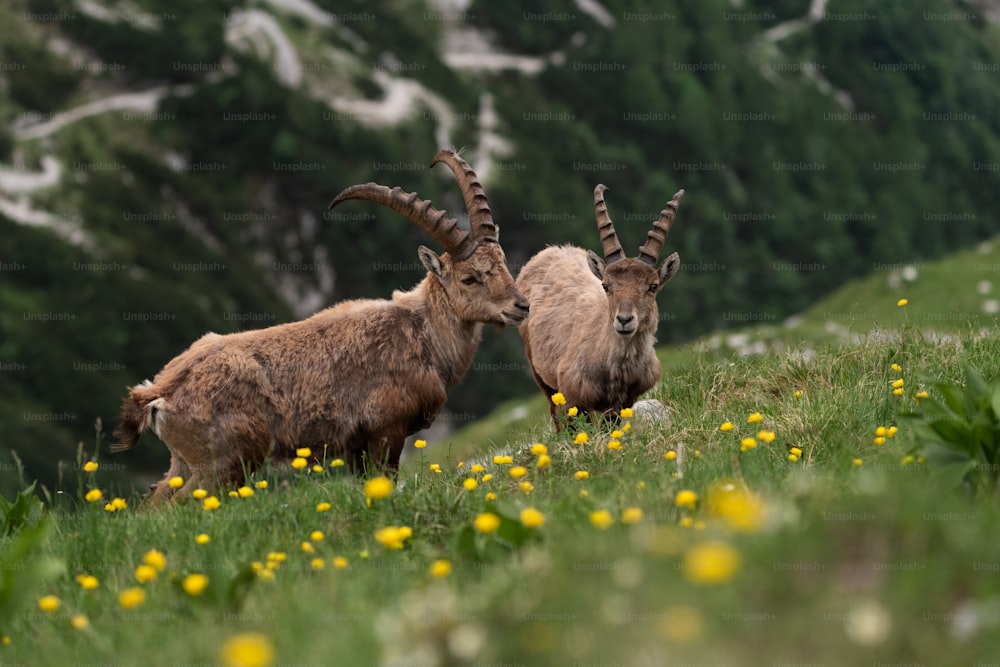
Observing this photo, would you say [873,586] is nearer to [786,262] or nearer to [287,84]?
[287,84]

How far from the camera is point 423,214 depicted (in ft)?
34.0

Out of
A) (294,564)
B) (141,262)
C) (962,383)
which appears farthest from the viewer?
(141,262)

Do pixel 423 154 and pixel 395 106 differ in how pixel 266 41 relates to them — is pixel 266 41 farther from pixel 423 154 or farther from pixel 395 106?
pixel 423 154

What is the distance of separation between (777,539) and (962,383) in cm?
557

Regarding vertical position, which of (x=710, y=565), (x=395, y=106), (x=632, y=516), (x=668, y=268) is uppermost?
(x=710, y=565)

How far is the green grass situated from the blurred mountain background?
44011 mm

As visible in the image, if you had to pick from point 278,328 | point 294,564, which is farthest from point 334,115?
point 294,564

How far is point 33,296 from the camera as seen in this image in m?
61.4

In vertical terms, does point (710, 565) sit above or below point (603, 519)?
above

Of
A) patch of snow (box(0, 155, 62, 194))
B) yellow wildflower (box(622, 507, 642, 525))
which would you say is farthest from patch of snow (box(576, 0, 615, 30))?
yellow wildflower (box(622, 507, 642, 525))

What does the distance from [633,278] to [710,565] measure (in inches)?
295

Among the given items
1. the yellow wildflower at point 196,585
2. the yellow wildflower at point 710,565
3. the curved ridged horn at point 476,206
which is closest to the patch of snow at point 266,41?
the curved ridged horn at point 476,206

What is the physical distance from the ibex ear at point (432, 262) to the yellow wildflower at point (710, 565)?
707 cm

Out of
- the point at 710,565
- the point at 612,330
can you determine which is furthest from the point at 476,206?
the point at 710,565
